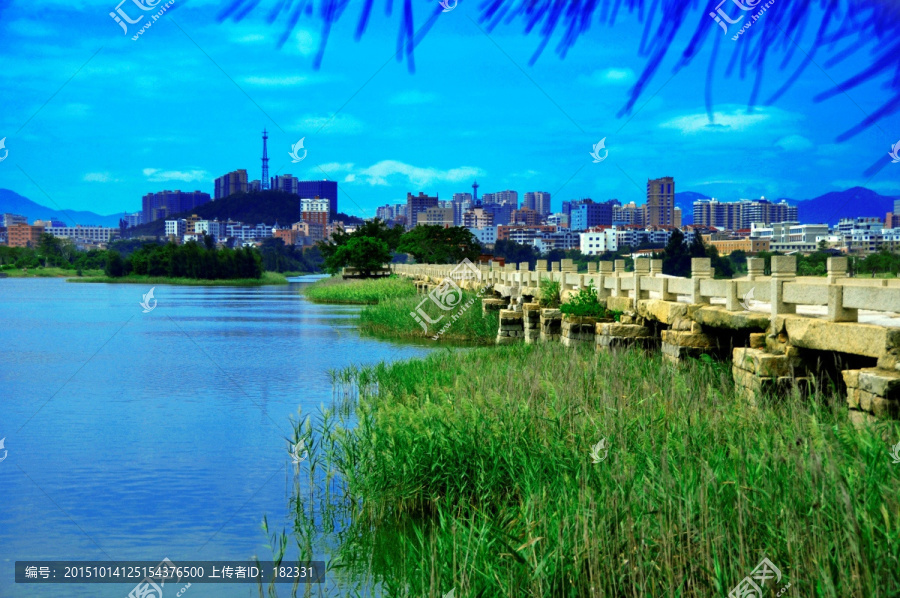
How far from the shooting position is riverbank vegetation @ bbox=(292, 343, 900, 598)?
5.39m

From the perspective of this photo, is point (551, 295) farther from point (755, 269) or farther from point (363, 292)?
point (363, 292)

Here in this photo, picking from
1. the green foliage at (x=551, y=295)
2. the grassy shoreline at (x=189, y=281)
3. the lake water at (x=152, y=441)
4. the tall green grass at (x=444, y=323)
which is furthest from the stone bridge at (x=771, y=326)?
the grassy shoreline at (x=189, y=281)

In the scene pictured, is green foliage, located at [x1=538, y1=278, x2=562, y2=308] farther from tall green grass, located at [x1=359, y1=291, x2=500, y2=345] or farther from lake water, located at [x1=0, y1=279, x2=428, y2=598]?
lake water, located at [x1=0, y1=279, x2=428, y2=598]

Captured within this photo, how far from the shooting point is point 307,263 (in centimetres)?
18512

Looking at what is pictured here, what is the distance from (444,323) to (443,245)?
57.4 metres

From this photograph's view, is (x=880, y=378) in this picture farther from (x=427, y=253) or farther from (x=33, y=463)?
(x=427, y=253)

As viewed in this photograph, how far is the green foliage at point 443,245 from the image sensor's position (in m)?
88.6

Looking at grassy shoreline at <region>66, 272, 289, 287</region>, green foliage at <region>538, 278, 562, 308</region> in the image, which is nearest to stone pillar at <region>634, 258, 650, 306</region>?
green foliage at <region>538, 278, 562, 308</region>

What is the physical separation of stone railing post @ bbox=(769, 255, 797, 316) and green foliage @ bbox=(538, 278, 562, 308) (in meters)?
12.6

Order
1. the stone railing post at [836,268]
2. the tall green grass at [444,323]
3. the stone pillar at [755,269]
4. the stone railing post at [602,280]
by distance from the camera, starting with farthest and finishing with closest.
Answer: the tall green grass at [444,323]
the stone railing post at [602,280]
the stone pillar at [755,269]
the stone railing post at [836,268]

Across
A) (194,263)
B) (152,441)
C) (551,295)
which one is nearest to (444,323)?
(551,295)

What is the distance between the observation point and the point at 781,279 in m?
11.8

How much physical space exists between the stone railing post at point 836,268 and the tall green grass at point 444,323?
17972mm

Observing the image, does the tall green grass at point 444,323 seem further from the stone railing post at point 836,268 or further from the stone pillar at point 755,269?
the stone railing post at point 836,268
